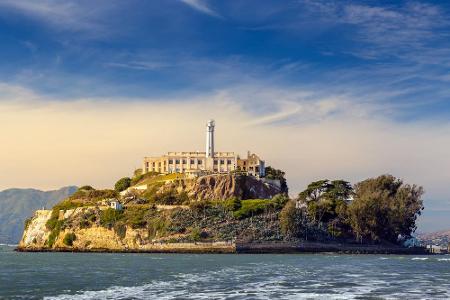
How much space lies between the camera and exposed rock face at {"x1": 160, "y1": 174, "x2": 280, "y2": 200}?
16788cm

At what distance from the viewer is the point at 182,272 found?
72.9 meters

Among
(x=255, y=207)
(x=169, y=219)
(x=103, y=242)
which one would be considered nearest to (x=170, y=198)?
(x=169, y=219)

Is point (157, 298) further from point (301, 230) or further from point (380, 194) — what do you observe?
point (380, 194)

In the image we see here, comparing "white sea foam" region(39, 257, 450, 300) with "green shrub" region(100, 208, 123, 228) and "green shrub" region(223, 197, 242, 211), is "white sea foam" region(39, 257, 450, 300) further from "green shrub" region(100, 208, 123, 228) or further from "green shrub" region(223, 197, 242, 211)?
"green shrub" region(100, 208, 123, 228)

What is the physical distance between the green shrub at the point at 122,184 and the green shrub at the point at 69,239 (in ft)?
111

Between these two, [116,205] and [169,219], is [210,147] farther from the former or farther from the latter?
[169,219]

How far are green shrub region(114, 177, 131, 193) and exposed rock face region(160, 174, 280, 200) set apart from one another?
23619 millimetres

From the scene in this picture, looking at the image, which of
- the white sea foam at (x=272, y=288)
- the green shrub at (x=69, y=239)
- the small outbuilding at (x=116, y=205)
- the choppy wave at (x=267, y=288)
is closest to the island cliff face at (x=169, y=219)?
the green shrub at (x=69, y=239)

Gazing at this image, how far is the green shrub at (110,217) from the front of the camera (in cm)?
15788

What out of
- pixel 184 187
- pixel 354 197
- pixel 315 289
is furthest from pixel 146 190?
pixel 315 289

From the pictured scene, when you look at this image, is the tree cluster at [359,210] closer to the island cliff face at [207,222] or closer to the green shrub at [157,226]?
the island cliff face at [207,222]

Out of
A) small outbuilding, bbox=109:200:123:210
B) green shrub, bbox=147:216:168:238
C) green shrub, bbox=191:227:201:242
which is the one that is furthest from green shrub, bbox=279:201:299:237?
small outbuilding, bbox=109:200:123:210

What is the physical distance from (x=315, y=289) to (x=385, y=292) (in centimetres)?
555

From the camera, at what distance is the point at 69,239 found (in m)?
160
